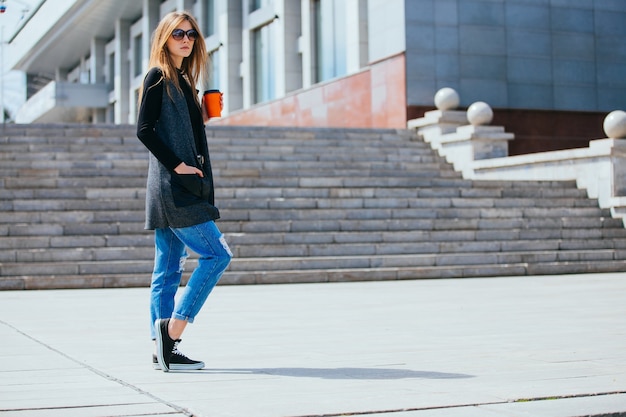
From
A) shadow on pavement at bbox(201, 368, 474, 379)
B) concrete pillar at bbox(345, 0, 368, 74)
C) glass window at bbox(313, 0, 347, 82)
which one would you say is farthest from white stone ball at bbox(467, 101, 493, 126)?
shadow on pavement at bbox(201, 368, 474, 379)

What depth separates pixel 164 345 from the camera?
17.3 ft

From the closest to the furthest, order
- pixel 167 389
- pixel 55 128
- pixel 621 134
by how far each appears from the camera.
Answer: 1. pixel 167 389
2. pixel 621 134
3. pixel 55 128

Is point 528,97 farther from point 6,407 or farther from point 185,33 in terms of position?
point 6,407

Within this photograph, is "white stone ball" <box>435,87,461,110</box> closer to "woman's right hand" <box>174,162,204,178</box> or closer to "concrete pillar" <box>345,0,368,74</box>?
"concrete pillar" <box>345,0,368,74</box>

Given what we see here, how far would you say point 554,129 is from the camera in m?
24.9

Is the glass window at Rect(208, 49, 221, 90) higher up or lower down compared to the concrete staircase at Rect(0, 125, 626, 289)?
higher up

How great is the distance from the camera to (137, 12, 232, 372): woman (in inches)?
206

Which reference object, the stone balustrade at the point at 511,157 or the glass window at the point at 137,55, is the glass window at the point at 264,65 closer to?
the stone balustrade at the point at 511,157

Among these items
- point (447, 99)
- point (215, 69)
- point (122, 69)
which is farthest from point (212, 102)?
point (122, 69)

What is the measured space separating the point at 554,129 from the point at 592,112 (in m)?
1.22

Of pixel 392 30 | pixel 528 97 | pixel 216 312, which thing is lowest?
pixel 216 312

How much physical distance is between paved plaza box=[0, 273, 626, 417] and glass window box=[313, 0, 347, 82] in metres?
19.3

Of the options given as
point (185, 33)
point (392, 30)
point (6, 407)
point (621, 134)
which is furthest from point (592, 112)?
point (6, 407)

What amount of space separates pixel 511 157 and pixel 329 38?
11084 millimetres
